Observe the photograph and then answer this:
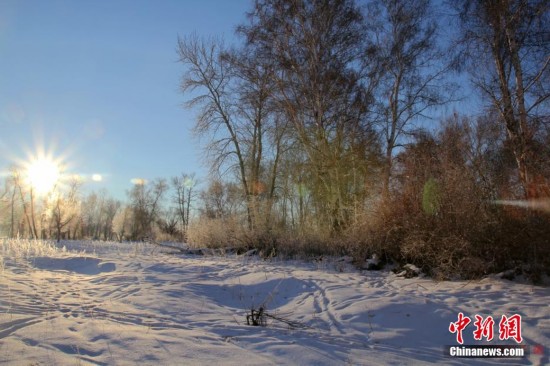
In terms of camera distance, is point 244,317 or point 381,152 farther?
point 381,152

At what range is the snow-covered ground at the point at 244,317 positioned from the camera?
12.0ft

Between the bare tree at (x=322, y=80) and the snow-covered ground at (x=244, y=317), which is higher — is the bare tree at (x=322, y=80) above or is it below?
above

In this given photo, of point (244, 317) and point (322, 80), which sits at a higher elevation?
point (322, 80)

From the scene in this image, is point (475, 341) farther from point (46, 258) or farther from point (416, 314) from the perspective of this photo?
point (46, 258)

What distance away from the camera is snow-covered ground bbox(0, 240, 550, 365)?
3670mm

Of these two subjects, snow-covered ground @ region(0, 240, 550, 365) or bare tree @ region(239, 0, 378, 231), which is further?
bare tree @ region(239, 0, 378, 231)

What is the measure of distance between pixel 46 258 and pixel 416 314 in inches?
456

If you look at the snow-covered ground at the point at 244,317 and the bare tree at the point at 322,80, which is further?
the bare tree at the point at 322,80

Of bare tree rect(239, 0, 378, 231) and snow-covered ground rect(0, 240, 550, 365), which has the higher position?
bare tree rect(239, 0, 378, 231)

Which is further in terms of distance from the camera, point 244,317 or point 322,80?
point 322,80

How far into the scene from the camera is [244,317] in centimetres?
556

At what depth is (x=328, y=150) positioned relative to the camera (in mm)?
14344

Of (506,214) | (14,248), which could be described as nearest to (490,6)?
(506,214)

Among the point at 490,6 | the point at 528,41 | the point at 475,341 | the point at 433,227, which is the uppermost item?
the point at 490,6
